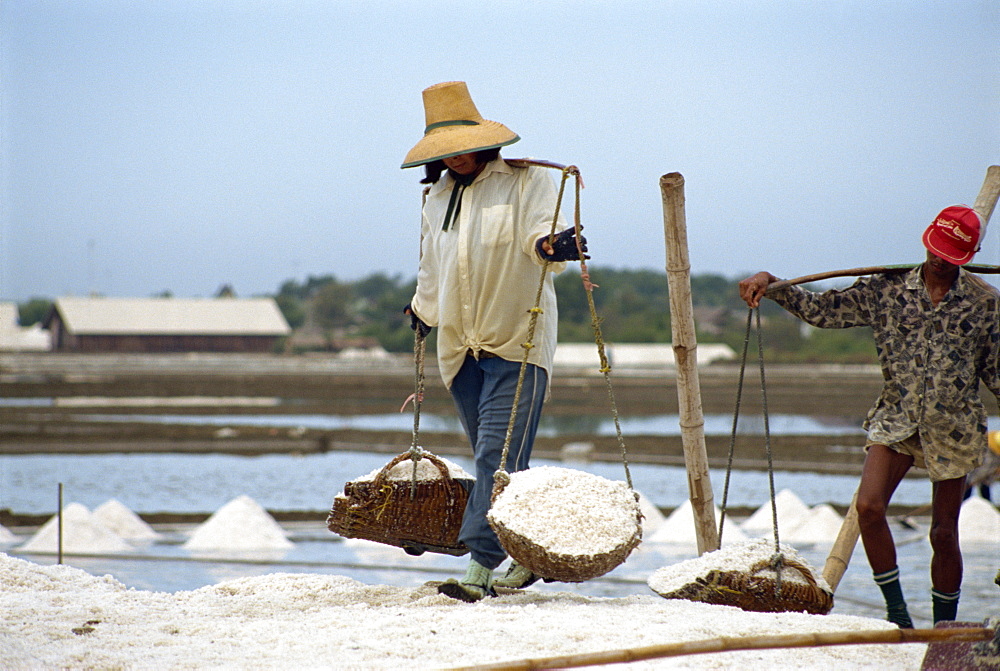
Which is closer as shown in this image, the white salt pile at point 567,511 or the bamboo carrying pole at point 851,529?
the white salt pile at point 567,511

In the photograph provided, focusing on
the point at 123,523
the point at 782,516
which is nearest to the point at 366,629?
the point at 123,523

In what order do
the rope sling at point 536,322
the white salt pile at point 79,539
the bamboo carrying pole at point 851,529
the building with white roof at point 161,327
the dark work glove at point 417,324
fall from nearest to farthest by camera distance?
the rope sling at point 536,322 < the dark work glove at point 417,324 < the bamboo carrying pole at point 851,529 < the white salt pile at point 79,539 < the building with white roof at point 161,327

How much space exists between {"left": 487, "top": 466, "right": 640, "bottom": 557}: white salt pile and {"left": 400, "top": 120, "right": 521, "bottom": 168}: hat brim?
1010mm

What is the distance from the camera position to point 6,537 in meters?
7.77

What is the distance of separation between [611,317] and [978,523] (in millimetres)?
56435

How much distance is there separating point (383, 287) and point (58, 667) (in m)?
93.8

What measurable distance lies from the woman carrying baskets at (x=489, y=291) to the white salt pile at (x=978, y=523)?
5.22 metres

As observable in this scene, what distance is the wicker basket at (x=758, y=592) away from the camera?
335 centimetres

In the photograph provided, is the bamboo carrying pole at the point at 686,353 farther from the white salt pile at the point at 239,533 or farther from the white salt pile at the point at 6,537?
the white salt pile at the point at 6,537

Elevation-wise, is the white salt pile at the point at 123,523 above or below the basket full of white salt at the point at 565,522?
below

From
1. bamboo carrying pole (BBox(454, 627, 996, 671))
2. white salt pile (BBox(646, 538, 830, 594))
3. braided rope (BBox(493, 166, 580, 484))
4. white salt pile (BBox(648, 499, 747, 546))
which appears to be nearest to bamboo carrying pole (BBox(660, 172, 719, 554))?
white salt pile (BBox(646, 538, 830, 594))

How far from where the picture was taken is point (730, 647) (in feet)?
8.11

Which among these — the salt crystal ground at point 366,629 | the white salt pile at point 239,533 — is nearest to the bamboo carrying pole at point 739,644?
the salt crystal ground at point 366,629

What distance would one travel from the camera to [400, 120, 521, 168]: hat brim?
3432 mm
